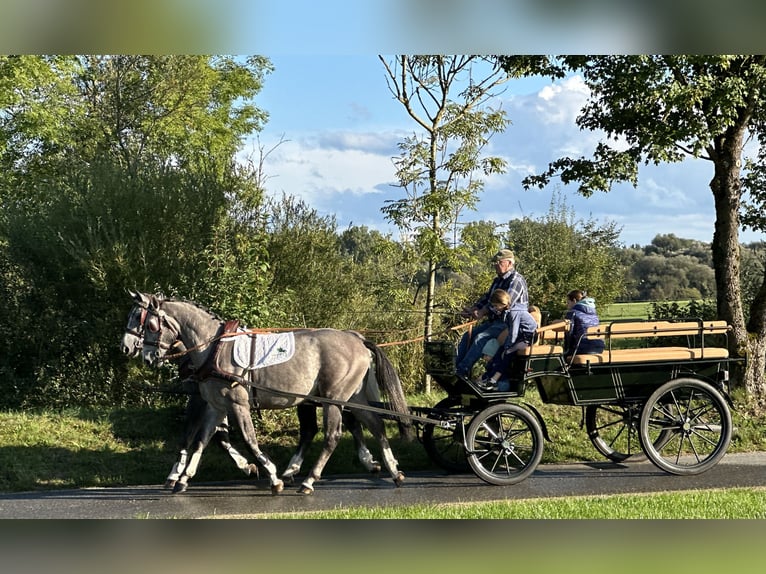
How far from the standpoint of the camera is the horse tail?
8.55 metres

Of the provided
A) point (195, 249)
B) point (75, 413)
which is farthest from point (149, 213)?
point (75, 413)

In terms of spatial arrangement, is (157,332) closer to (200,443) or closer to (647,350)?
(200,443)

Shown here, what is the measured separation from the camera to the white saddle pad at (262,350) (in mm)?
8258

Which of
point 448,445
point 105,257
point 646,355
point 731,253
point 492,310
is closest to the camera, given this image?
point 492,310

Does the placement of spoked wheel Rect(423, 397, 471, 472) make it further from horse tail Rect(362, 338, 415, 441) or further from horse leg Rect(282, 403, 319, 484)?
horse leg Rect(282, 403, 319, 484)

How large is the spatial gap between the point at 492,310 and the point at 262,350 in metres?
2.46

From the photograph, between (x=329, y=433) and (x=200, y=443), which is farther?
(x=329, y=433)

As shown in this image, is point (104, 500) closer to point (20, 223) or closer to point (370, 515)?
point (370, 515)

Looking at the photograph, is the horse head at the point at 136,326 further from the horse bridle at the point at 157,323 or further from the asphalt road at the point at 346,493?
the asphalt road at the point at 346,493

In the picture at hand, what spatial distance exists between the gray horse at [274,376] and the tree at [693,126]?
4754 mm

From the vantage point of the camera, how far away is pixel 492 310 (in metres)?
8.75

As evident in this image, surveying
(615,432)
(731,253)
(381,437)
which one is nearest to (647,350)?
(615,432)

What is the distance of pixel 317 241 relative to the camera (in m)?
13.3

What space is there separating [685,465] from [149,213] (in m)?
8.21
